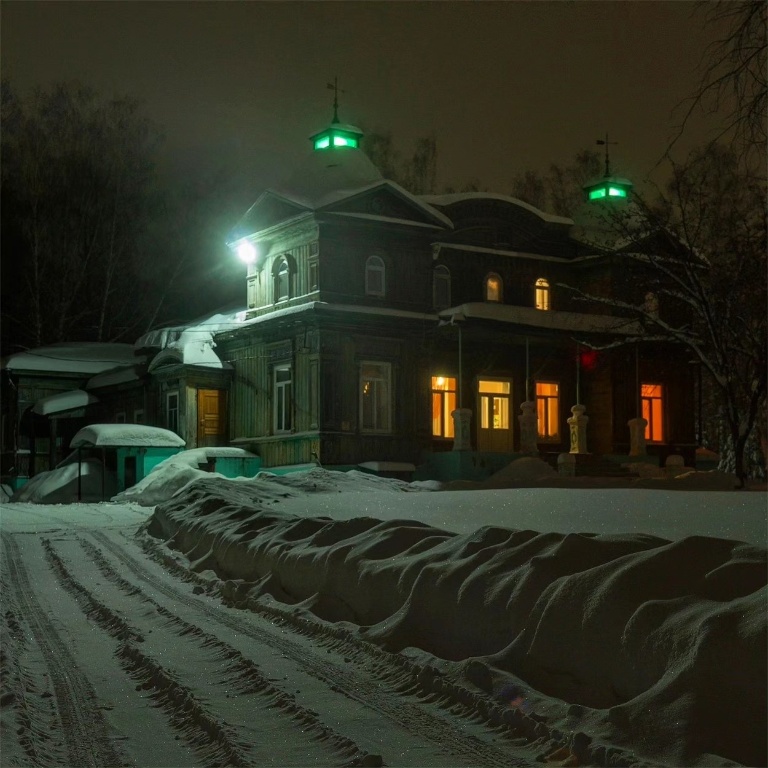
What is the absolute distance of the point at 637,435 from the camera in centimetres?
2861

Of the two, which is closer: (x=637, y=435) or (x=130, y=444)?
(x=130, y=444)

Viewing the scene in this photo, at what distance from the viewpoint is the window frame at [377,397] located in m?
26.3

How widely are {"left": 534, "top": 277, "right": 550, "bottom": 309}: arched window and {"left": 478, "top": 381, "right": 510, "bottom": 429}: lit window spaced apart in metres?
3.19

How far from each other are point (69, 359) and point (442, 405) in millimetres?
13483

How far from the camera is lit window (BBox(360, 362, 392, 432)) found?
26406mm

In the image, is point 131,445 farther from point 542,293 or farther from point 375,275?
point 542,293

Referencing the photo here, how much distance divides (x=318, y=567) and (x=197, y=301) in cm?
3453

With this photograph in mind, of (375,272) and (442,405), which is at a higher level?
(375,272)

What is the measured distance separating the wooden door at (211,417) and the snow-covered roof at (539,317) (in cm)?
714

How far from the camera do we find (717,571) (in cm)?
541

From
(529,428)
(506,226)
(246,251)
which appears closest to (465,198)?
(506,226)

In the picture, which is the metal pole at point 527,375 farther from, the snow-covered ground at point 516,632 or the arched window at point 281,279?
the snow-covered ground at point 516,632

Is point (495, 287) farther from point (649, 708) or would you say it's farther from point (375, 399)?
point (649, 708)

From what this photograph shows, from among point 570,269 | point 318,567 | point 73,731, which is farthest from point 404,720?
point 570,269
